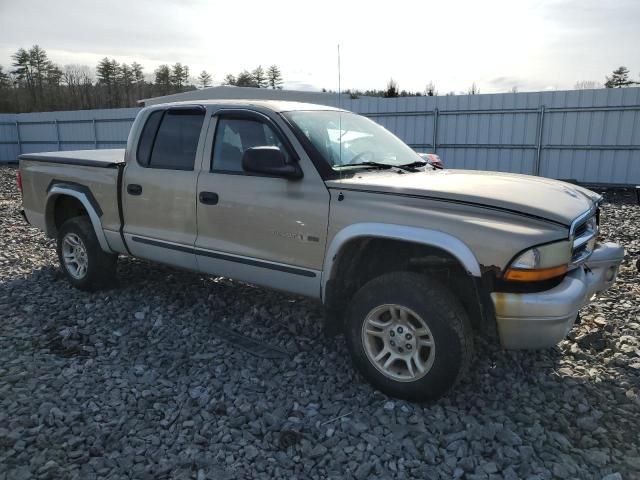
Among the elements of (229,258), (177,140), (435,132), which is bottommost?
(229,258)

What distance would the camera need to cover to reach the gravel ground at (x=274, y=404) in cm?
275

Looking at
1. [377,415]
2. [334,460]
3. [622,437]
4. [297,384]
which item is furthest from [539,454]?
[297,384]

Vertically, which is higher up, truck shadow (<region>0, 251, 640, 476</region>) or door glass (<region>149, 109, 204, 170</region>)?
door glass (<region>149, 109, 204, 170</region>)

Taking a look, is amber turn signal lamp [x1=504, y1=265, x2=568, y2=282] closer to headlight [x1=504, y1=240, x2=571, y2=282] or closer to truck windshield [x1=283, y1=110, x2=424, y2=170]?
headlight [x1=504, y1=240, x2=571, y2=282]

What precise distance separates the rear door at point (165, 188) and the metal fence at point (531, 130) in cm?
1209

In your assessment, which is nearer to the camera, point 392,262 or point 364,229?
point 364,229

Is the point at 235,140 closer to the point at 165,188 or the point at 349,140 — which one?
the point at 165,188

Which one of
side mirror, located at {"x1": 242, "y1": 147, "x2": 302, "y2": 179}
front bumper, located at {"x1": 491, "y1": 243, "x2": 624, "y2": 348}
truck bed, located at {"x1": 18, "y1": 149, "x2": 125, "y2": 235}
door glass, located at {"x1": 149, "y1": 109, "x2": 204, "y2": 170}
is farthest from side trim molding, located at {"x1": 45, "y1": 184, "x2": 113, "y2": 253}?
Result: front bumper, located at {"x1": 491, "y1": 243, "x2": 624, "y2": 348}

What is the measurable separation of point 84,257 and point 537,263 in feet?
14.8

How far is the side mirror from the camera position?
3.52m

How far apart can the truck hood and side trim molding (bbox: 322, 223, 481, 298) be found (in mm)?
237

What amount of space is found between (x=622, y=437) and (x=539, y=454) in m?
0.55

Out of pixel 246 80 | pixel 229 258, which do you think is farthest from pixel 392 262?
pixel 246 80

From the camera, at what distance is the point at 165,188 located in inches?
174
